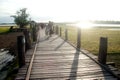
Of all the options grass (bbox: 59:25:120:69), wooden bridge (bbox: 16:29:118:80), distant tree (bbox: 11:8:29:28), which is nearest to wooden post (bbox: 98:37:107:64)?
wooden bridge (bbox: 16:29:118:80)

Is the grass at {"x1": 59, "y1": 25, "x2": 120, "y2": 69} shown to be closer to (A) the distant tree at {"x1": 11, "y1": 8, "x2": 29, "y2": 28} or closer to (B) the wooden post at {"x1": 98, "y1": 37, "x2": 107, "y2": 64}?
(B) the wooden post at {"x1": 98, "y1": 37, "x2": 107, "y2": 64}

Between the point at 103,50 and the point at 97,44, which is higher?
the point at 103,50

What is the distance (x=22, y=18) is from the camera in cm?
6028

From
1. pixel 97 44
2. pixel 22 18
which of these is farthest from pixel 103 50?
pixel 22 18

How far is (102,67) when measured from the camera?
7.60 metres

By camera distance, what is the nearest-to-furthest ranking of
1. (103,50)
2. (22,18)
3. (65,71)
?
(65,71)
(103,50)
(22,18)

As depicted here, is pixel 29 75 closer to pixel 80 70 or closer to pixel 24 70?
pixel 24 70

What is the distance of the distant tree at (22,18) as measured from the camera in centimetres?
5897

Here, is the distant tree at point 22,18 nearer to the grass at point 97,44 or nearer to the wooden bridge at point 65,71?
the grass at point 97,44

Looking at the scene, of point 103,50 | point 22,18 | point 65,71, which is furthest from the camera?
point 22,18

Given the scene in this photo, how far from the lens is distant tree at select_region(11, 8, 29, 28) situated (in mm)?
58969

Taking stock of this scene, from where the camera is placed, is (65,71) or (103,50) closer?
(65,71)

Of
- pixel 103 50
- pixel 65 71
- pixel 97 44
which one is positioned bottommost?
pixel 97 44

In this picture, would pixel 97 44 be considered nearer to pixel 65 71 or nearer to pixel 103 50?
pixel 103 50
